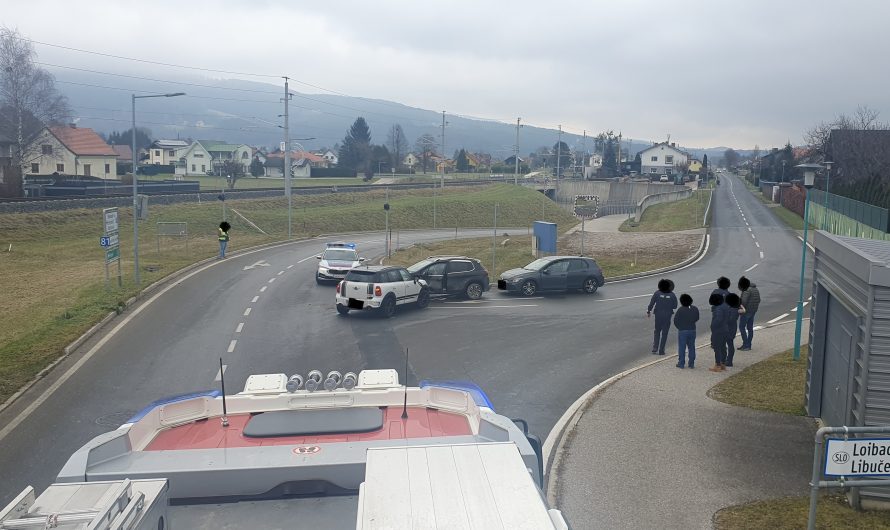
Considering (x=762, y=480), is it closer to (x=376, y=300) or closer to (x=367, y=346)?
(x=367, y=346)

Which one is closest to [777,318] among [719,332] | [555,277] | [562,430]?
[555,277]

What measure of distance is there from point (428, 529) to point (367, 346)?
14766mm

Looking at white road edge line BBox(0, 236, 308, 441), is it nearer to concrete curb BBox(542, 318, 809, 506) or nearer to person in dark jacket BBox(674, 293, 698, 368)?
concrete curb BBox(542, 318, 809, 506)

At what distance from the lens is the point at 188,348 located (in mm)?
18047

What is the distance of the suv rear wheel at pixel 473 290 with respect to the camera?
81.6ft

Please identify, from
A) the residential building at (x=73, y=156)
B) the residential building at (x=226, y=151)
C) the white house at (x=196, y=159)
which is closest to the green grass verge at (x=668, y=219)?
the residential building at (x=73, y=156)

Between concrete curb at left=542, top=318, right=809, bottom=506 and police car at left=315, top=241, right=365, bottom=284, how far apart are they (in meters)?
14.3

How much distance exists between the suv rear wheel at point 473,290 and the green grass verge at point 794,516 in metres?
16.0

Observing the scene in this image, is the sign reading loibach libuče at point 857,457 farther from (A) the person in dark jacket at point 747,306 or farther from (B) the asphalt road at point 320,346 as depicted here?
(A) the person in dark jacket at point 747,306

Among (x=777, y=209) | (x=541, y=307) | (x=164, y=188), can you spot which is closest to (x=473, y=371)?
(x=541, y=307)

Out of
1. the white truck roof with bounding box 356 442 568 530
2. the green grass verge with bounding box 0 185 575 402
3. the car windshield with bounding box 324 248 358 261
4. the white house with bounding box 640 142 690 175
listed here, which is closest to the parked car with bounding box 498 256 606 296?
the car windshield with bounding box 324 248 358 261

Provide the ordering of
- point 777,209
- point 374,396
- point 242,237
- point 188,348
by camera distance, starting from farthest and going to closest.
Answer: point 777,209 → point 242,237 → point 188,348 → point 374,396

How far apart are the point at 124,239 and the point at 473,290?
2700cm

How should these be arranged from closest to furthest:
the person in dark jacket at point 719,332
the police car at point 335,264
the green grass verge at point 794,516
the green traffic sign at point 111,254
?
the green grass verge at point 794,516, the person in dark jacket at point 719,332, the green traffic sign at point 111,254, the police car at point 335,264
